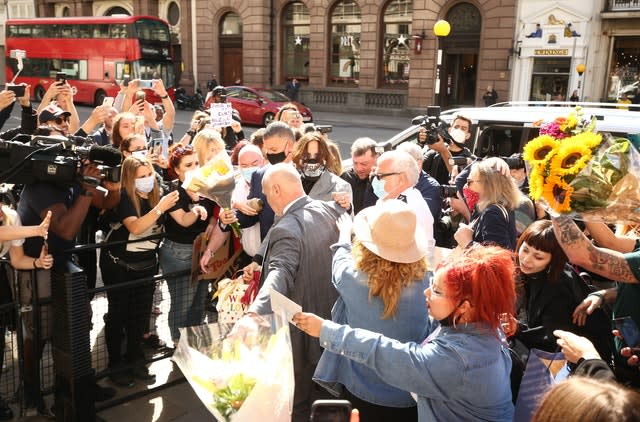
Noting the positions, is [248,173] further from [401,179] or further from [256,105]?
[256,105]

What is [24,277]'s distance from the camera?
12.2ft

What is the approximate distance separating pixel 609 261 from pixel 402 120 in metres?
23.0

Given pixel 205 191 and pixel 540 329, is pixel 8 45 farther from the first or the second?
pixel 540 329

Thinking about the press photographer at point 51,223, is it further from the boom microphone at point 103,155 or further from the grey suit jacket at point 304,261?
the grey suit jacket at point 304,261

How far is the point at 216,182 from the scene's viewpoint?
4.21 metres

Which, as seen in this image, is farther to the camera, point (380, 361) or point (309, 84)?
point (309, 84)

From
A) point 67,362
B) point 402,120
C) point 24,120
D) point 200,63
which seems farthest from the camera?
point 200,63

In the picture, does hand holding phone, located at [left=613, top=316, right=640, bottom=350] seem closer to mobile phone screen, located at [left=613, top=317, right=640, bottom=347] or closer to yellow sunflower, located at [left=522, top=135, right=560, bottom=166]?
mobile phone screen, located at [left=613, top=317, right=640, bottom=347]

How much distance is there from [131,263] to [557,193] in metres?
3.21

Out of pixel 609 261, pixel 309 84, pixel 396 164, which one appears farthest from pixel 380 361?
pixel 309 84

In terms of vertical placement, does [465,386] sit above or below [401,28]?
below

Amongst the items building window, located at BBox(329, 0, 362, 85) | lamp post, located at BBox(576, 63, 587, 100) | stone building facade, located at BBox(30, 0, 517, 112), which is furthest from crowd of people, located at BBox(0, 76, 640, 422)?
building window, located at BBox(329, 0, 362, 85)

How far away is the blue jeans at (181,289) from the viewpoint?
14.8 ft

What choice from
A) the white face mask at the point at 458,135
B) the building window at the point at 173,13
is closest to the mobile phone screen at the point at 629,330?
the white face mask at the point at 458,135
